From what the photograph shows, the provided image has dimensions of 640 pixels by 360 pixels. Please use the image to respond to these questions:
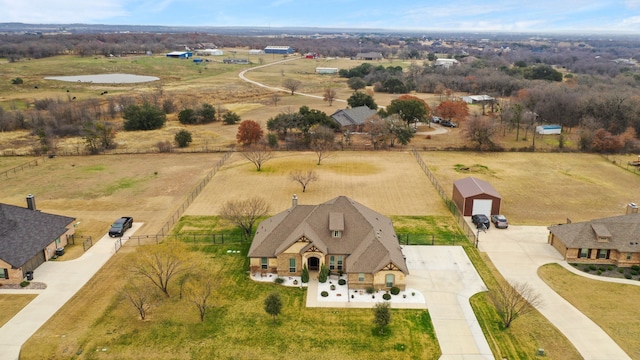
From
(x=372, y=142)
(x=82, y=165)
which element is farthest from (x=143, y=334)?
(x=372, y=142)

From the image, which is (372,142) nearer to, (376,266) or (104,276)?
(376,266)

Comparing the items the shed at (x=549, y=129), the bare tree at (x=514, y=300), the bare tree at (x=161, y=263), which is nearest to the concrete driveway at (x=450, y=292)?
the bare tree at (x=514, y=300)

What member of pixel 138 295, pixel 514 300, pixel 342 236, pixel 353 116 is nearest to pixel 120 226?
pixel 138 295

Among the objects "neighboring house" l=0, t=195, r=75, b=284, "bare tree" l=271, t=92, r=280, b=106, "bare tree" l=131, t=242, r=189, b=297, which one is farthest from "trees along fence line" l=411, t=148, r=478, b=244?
"bare tree" l=271, t=92, r=280, b=106

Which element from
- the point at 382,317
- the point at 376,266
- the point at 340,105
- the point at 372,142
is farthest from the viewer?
the point at 340,105

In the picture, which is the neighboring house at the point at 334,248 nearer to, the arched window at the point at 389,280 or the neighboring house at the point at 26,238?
the arched window at the point at 389,280

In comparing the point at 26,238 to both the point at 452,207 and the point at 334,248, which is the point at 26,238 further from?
the point at 452,207

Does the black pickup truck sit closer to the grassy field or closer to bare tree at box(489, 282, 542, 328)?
the grassy field
